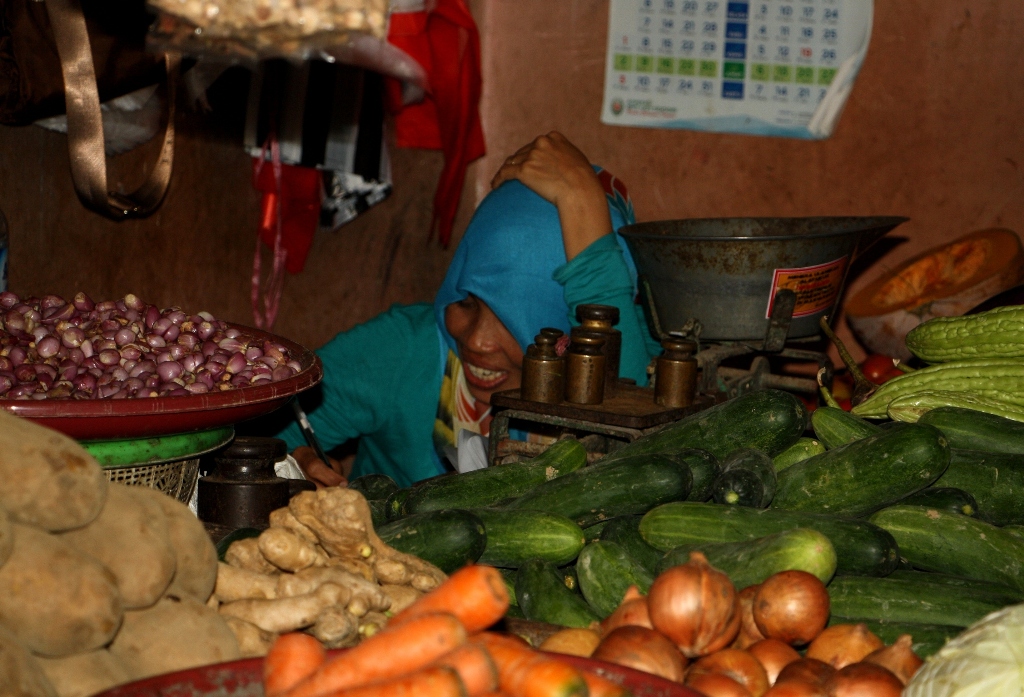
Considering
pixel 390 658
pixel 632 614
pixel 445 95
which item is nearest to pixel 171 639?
pixel 390 658

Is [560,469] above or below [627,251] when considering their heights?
below

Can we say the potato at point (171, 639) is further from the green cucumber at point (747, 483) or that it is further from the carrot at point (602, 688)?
the green cucumber at point (747, 483)

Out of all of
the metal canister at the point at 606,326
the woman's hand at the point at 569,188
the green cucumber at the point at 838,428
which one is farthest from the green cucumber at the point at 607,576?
the woman's hand at the point at 569,188

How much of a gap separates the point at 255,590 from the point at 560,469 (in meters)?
0.90

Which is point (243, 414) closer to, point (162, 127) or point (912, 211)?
point (162, 127)

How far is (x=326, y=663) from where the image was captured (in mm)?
1022

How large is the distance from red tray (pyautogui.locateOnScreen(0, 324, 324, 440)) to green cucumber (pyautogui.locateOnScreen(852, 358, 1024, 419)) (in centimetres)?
154

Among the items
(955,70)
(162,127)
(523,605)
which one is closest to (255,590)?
(523,605)

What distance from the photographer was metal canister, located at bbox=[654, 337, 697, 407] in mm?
2654

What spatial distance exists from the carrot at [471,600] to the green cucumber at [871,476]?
1060mm

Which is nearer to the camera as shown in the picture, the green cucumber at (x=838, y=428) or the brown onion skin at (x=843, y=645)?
the brown onion skin at (x=843, y=645)

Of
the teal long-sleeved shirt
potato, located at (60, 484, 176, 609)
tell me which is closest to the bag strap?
the teal long-sleeved shirt

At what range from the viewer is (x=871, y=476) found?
200 centimetres

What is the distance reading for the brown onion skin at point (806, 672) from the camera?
1314 millimetres
